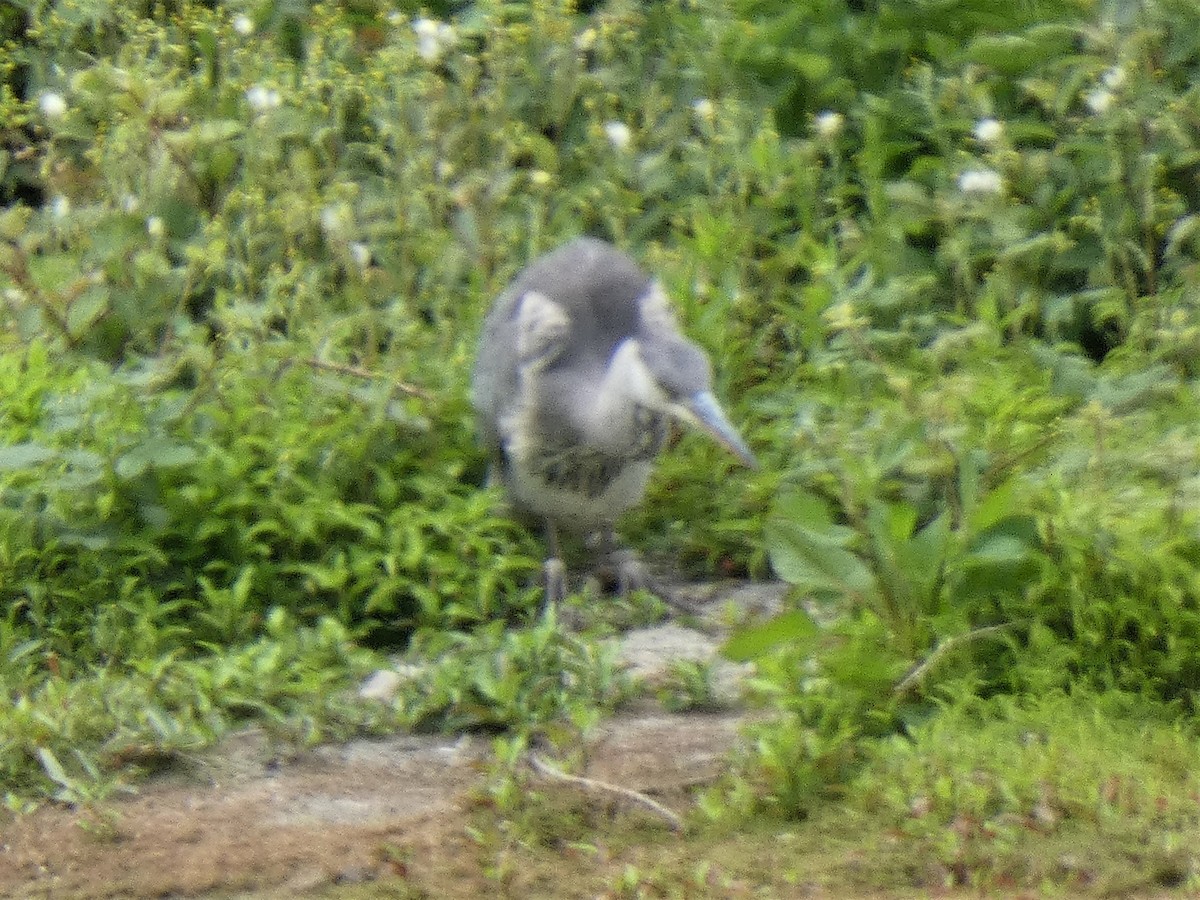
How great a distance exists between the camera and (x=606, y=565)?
5879mm

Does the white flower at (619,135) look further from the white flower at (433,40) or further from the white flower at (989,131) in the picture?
the white flower at (989,131)

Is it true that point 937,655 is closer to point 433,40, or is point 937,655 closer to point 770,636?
point 770,636

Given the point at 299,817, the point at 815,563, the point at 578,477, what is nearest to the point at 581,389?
the point at 578,477

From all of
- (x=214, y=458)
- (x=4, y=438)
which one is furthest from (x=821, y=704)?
(x=4, y=438)

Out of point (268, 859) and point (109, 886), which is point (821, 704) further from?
point (109, 886)

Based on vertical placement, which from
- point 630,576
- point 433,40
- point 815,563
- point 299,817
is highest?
point 433,40

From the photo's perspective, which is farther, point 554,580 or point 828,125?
point 828,125

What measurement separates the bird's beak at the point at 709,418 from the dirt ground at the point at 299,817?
2.39 ft

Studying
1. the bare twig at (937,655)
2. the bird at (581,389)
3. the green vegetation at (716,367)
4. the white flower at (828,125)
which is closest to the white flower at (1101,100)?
the green vegetation at (716,367)

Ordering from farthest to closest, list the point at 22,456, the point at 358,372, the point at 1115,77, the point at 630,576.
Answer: the point at 1115,77
the point at 630,576
the point at 358,372
the point at 22,456

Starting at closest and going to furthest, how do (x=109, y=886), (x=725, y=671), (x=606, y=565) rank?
(x=109, y=886) → (x=725, y=671) → (x=606, y=565)

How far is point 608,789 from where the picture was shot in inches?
169

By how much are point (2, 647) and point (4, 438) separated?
0.64m

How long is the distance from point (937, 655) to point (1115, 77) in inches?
99.3
